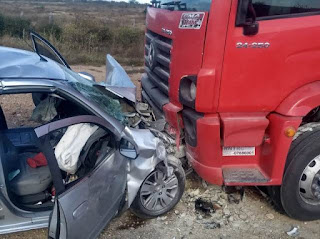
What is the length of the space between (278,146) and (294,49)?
91cm

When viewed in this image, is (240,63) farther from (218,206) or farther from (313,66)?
(218,206)

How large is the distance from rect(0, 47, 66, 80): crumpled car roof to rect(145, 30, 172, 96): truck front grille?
1215 mm

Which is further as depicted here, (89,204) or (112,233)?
(112,233)

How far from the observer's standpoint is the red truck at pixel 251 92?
325 cm

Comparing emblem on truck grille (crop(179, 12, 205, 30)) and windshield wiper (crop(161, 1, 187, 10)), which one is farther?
windshield wiper (crop(161, 1, 187, 10))

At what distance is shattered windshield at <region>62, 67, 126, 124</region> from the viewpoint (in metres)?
3.15

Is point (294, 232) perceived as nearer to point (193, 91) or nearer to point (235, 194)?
point (235, 194)

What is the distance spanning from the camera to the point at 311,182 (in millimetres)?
3727

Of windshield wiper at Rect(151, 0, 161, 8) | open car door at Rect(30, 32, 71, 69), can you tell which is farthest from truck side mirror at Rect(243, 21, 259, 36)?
open car door at Rect(30, 32, 71, 69)

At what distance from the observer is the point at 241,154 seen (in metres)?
3.65

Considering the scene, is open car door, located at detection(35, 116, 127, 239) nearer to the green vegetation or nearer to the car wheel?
the car wheel

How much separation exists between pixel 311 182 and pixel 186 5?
87.1 inches

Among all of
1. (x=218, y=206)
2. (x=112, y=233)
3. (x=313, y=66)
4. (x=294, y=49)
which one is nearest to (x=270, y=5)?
(x=294, y=49)

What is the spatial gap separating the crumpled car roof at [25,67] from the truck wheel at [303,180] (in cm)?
235
